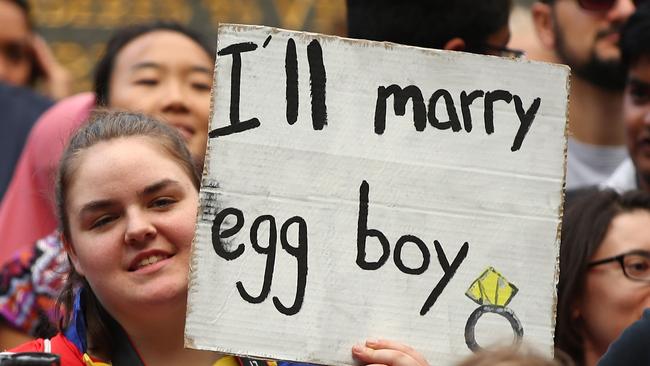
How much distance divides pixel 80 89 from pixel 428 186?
5.18 m

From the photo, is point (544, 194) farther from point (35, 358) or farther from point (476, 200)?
point (35, 358)

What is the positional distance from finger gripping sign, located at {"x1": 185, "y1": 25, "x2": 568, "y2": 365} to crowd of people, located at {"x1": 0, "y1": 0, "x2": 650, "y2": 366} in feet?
0.44

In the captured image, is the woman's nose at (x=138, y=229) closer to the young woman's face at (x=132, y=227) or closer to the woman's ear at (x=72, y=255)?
the young woman's face at (x=132, y=227)

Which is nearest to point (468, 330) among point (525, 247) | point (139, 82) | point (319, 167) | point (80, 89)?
point (525, 247)

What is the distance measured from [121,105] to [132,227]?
1.52 metres

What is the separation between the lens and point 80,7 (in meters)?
7.96

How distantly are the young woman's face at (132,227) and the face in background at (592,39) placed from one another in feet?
7.01

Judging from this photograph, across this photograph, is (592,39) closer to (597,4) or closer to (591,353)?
(597,4)

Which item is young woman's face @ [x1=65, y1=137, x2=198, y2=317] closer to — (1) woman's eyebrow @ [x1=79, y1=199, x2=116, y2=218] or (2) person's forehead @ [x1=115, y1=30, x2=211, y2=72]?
(1) woman's eyebrow @ [x1=79, y1=199, x2=116, y2=218]

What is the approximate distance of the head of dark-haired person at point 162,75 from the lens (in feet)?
14.8

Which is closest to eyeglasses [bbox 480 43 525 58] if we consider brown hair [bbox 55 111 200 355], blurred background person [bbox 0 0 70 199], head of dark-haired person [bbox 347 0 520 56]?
head of dark-haired person [bbox 347 0 520 56]

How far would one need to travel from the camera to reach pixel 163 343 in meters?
3.22

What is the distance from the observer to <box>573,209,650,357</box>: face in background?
373cm

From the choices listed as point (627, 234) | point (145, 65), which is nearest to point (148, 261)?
point (627, 234)
